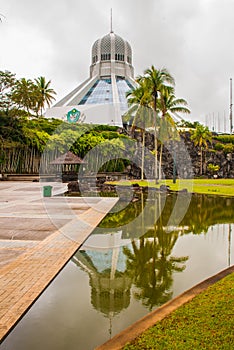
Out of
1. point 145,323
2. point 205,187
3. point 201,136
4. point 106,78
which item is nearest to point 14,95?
point 205,187

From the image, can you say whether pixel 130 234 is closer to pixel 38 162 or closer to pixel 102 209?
pixel 102 209

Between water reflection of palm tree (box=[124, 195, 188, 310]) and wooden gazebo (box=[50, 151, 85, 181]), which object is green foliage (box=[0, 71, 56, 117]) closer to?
wooden gazebo (box=[50, 151, 85, 181])

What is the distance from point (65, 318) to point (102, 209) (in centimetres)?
1032

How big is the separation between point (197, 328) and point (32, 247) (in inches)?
191

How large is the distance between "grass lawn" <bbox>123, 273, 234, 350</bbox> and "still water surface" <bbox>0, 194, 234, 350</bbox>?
0.60 m

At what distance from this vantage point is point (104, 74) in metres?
90.5

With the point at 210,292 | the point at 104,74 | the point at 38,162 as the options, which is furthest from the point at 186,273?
the point at 104,74

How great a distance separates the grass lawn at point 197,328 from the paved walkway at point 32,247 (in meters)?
1.68

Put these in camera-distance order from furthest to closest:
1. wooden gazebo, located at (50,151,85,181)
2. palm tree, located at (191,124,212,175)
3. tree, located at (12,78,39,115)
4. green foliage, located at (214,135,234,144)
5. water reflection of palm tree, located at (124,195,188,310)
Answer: green foliage, located at (214,135,234,144) → palm tree, located at (191,124,212,175) → tree, located at (12,78,39,115) → wooden gazebo, located at (50,151,85,181) → water reflection of palm tree, located at (124,195,188,310)

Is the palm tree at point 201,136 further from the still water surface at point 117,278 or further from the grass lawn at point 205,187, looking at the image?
the still water surface at point 117,278

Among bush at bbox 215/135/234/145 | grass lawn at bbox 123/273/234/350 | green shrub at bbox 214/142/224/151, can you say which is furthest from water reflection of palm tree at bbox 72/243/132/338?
bush at bbox 215/135/234/145

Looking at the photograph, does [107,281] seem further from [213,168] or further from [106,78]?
[106,78]

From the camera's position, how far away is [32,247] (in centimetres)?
779

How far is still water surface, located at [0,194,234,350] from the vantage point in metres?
4.15
